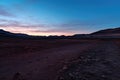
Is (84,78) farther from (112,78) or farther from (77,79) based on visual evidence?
(112,78)

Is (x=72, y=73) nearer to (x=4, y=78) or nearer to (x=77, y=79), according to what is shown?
(x=77, y=79)

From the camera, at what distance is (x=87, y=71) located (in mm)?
12078

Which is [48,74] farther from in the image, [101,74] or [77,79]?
[101,74]

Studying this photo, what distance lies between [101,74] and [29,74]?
369cm

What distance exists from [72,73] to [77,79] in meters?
1.26

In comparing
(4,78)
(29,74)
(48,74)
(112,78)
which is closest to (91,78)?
(112,78)

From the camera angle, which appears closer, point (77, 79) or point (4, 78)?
point (77, 79)

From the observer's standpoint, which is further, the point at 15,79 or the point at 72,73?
the point at 72,73

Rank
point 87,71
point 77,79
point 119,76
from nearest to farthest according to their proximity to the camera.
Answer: point 77,79
point 119,76
point 87,71

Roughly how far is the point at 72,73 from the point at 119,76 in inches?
90.9

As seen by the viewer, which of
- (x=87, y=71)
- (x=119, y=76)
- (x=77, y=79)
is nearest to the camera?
(x=77, y=79)

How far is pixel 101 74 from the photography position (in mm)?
11391

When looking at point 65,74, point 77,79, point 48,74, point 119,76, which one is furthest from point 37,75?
point 119,76

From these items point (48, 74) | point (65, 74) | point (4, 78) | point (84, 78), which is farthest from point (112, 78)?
point (4, 78)
